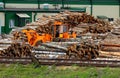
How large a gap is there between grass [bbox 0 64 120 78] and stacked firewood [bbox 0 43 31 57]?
3.10 m

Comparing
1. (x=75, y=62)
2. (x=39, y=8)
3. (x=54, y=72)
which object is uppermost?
Result: (x=75, y=62)

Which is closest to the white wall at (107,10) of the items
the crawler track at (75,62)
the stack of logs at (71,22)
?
the stack of logs at (71,22)

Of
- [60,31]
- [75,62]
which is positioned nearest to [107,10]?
[60,31]

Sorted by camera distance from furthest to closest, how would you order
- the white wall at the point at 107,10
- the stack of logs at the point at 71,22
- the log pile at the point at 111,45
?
1. the white wall at the point at 107,10
2. the stack of logs at the point at 71,22
3. the log pile at the point at 111,45

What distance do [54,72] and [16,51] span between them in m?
5.47

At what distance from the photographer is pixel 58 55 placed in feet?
76.4

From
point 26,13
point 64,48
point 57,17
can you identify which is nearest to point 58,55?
point 64,48

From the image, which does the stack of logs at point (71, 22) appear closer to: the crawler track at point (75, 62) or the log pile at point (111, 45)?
the log pile at point (111, 45)

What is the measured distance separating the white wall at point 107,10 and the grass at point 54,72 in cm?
4672

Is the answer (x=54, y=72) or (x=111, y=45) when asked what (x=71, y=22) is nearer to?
(x=111, y=45)

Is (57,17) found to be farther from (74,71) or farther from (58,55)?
(74,71)

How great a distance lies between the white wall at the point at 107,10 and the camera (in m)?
65.9

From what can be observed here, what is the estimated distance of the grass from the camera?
17750 millimetres

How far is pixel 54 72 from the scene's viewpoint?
18844 millimetres
